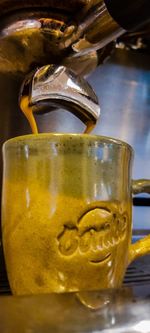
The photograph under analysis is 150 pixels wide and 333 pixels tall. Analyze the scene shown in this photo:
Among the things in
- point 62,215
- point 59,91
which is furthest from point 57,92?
point 62,215

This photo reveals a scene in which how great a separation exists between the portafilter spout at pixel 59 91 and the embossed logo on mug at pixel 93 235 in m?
0.17

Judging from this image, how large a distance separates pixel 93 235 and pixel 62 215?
28 mm

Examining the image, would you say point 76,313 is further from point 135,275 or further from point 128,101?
point 128,101

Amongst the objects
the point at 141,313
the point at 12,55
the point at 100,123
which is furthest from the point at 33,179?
the point at 100,123

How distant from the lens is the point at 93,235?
27cm

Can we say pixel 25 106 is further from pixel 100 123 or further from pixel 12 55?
pixel 100 123

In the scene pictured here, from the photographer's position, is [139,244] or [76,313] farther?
[139,244]

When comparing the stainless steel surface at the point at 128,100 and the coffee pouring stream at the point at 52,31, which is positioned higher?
the coffee pouring stream at the point at 52,31

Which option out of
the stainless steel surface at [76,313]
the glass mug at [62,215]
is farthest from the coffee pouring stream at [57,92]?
the stainless steel surface at [76,313]

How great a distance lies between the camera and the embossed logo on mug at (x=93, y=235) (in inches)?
10.5

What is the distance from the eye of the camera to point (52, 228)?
266mm

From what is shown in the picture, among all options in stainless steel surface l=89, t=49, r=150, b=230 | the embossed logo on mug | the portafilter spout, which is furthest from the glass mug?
stainless steel surface l=89, t=49, r=150, b=230

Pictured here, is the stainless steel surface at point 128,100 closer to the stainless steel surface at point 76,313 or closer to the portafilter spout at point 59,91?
the portafilter spout at point 59,91

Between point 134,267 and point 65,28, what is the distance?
272mm
